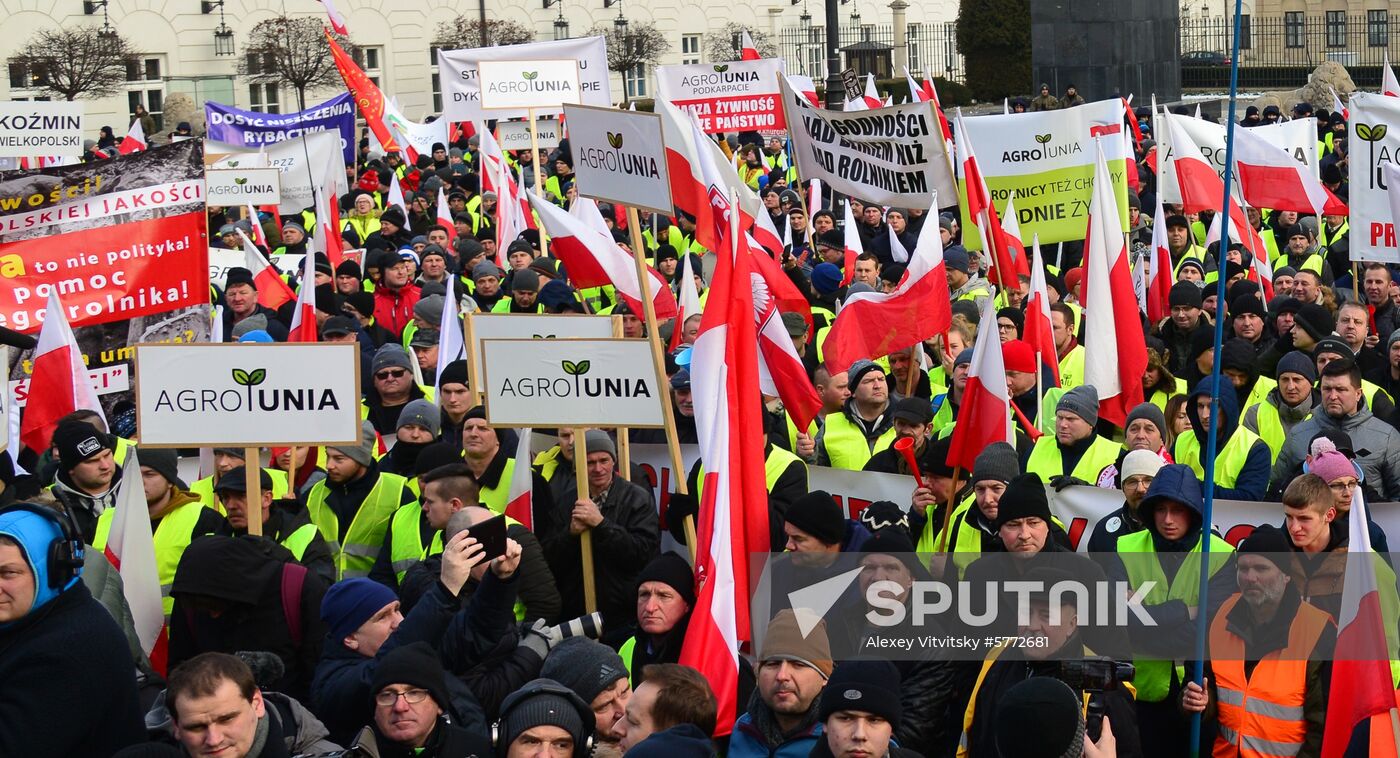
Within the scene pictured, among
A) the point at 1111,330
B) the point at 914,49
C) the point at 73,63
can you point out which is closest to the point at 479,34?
the point at 73,63

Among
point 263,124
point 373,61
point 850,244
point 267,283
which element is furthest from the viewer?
point 373,61

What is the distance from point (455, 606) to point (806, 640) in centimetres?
104

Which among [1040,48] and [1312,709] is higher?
[1040,48]

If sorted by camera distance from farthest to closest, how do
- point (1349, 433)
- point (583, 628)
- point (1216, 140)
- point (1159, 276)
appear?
point (1216, 140) < point (1159, 276) < point (1349, 433) < point (583, 628)

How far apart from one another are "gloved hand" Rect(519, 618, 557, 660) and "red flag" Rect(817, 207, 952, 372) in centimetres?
315

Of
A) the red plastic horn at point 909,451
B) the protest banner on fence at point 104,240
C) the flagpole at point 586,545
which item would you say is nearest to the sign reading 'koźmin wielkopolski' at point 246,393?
the flagpole at point 586,545

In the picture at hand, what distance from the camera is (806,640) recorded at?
4.95 metres

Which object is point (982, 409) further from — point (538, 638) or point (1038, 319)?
point (538, 638)

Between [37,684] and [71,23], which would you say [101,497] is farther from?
[71,23]

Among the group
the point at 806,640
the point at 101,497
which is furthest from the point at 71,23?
the point at 806,640

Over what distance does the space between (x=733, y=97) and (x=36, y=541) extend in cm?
1438

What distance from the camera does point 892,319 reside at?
870 centimetres

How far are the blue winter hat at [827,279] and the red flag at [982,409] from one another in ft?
15.8

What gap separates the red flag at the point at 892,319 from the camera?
8648 millimetres
